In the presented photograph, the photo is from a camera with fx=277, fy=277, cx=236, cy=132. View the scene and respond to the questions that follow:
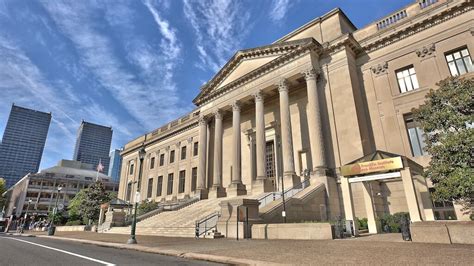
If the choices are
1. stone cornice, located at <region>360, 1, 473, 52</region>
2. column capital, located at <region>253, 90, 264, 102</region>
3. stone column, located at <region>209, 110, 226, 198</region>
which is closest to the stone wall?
stone cornice, located at <region>360, 1, 473, 52</region>

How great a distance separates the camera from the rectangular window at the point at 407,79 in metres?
21.2

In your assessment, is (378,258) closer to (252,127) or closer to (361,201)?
(361,201)

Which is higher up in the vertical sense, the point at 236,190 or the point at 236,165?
the point at 236,165

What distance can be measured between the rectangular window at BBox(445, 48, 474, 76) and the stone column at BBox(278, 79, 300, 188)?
1201 centimetres

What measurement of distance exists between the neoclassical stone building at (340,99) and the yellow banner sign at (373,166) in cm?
44

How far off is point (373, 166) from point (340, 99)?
33.0 feet

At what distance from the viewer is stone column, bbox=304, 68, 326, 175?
21.1 meters

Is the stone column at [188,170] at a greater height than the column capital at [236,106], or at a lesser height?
lesser

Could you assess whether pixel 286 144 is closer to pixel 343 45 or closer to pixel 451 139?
pixel 343 45

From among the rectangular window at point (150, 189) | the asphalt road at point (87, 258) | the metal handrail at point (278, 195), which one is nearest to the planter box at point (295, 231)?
the metal handrail at point (278, 195)

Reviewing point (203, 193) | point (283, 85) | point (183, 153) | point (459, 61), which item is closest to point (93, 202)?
point (183, 153)

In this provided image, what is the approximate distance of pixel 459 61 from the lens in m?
19.5

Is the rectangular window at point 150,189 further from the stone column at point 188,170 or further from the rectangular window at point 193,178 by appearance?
the rectangular window at point 193,178

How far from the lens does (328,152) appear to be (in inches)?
885
